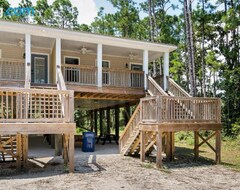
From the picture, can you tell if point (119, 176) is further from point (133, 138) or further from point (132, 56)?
point (132, 56)

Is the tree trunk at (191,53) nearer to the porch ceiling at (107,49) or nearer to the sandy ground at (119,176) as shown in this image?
the porch ceiling at (107,49)

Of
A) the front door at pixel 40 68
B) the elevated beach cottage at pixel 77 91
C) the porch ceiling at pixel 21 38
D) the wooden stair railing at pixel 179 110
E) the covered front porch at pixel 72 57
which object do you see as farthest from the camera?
the front door at pixel 40 68

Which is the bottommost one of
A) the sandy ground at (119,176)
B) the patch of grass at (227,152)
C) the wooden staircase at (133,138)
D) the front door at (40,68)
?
the patch of grass at (227,152)

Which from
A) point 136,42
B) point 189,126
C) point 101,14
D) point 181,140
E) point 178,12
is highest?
point 101,14

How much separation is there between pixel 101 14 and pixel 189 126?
30553mm

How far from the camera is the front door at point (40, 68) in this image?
1598cm

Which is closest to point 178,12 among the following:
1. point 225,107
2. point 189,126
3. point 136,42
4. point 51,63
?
point 225,107

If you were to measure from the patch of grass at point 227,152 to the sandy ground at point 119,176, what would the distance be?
1.24 metres

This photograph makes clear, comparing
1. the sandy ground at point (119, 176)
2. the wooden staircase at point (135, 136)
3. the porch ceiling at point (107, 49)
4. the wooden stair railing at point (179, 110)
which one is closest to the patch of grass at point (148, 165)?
the sandy ground at point (119, 176)

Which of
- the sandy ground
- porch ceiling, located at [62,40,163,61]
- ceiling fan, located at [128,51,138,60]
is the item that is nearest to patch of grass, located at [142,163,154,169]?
the sandy ground

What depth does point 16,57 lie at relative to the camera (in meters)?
15.8

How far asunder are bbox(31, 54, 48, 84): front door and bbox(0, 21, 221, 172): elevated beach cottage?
55 mm

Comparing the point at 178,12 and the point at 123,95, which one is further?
the point at 178,12

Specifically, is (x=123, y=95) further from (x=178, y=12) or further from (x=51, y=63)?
(x=178, y=12)
